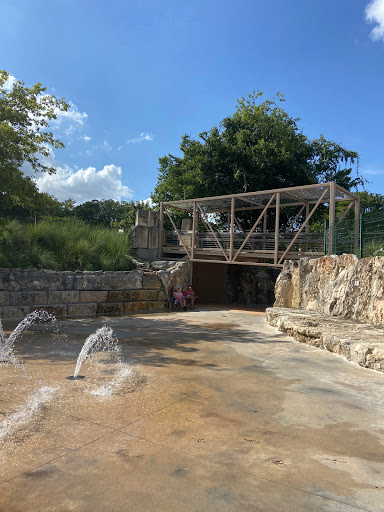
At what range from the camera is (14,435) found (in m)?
2.82

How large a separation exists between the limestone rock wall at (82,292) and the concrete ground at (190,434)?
4.67 metres

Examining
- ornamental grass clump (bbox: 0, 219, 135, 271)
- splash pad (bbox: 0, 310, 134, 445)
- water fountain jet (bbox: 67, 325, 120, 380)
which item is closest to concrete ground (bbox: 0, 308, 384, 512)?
splash pad (bbox: 0, 310, 134, 445)

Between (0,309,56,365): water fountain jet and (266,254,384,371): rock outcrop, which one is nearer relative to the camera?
(0,309,56,365): water fountain jet

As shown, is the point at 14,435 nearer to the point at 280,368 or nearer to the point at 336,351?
the point at 280,368

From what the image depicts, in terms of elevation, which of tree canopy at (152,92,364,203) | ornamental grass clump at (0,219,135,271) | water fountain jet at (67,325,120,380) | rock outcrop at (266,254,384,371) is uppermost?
tree canopy at (152,92,364,203)

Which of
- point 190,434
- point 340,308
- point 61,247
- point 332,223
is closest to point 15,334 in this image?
point 190,434

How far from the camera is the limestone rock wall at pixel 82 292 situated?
974 cm

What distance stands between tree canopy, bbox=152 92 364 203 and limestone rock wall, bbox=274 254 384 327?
7.92 metres

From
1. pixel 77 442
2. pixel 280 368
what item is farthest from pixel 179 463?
pixel 280 368

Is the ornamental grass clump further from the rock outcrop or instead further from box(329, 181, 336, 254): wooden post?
box(329, 181, 336, 254): wooden post

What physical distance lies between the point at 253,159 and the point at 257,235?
5062mm

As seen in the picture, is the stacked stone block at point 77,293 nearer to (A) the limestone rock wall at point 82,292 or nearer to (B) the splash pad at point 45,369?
(A) the limestone rock wall at point 82,292

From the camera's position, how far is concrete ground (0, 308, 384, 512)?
2111 millimetres

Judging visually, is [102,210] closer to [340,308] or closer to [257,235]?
[257,235]
